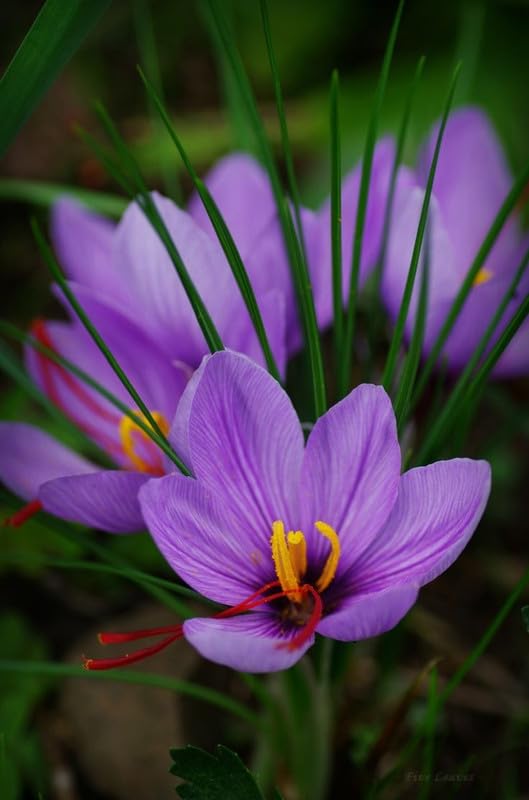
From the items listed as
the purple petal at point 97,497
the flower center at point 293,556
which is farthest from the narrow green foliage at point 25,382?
the flower center at point 293,556

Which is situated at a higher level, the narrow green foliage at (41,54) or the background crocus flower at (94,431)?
the narrow green foliage at (41,54)

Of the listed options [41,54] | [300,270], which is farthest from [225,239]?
[41,54]

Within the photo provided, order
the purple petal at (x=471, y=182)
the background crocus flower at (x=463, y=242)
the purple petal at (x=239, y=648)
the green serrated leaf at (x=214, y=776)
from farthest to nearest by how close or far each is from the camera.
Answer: the purple petal at (x=471, y=182) < the background crocus flower at (x=463, y=242) < the green serrated leaf at (x=214, y=776) < the purple petal at (x=239, y=648)

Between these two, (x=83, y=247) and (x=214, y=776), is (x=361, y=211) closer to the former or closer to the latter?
(x=83, y=247)

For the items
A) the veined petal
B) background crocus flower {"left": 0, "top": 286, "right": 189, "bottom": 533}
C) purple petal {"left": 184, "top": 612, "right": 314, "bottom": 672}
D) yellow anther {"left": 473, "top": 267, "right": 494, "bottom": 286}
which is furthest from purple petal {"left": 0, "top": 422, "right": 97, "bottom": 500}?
yellow anther {"left": 473, "top": 267, "right": 494, "bottom": 286}

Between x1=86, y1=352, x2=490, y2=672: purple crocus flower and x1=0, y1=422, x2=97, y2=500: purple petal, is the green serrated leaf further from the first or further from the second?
x1=0, y1=422, x2=97, y2=500: purple petal

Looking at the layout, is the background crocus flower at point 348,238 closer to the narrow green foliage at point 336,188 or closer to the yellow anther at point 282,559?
the narrow green foliage at point 336,188

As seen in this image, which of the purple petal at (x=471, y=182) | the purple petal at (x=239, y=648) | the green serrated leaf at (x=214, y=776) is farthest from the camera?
the purple petal at (x=471, y=182)
